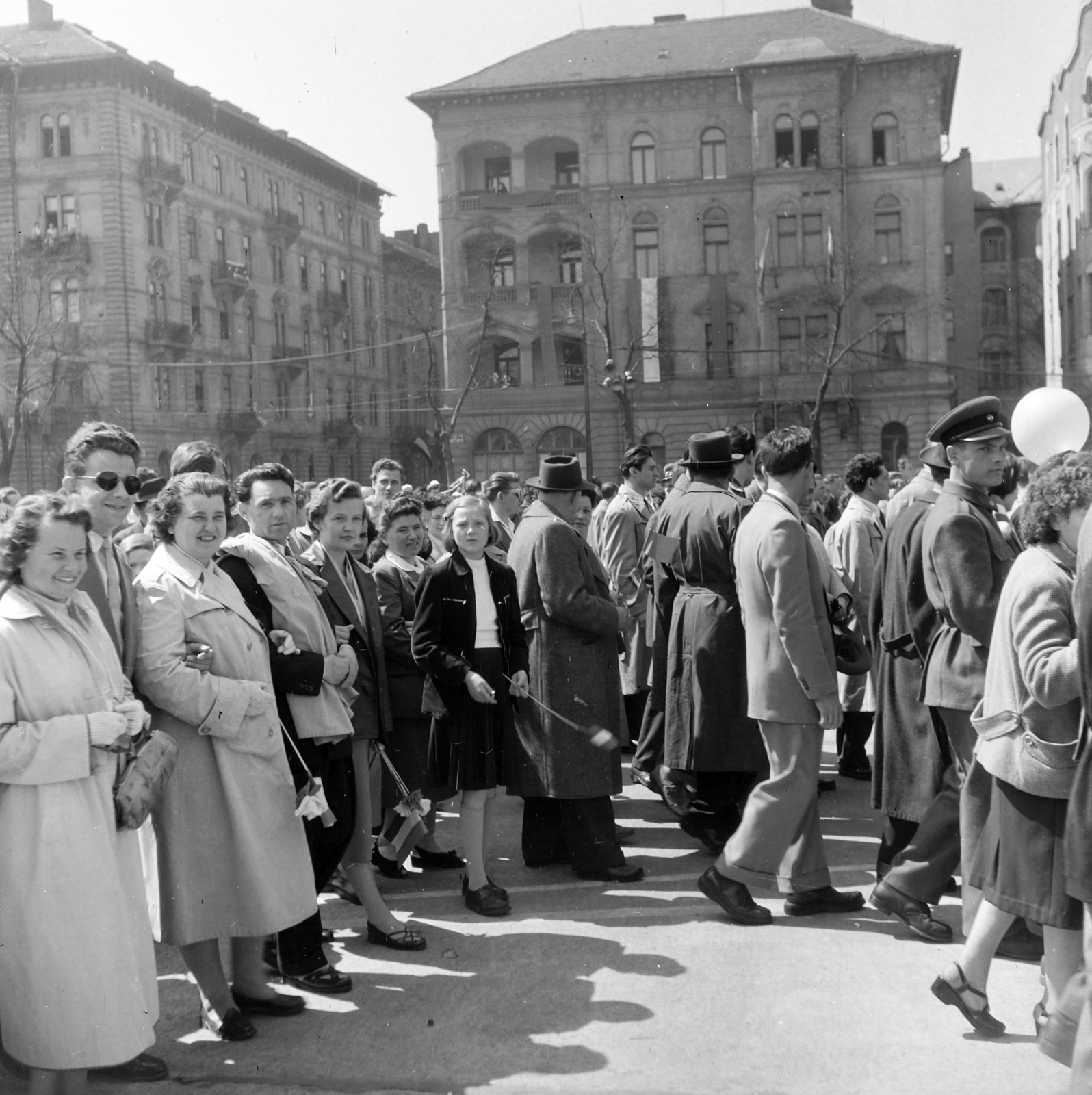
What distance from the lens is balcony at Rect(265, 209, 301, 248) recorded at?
53344 millimetres

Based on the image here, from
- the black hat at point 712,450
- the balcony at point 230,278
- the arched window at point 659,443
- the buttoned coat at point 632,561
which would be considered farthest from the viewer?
the balcony at point 230,278

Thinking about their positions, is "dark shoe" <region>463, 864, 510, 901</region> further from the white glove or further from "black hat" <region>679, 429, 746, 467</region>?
the white glove

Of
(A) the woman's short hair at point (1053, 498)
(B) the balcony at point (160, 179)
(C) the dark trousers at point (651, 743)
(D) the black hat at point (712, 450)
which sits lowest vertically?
(C) the dark trousers at point (651, 743)

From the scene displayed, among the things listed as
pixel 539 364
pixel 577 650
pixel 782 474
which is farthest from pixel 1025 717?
pixel 539 364

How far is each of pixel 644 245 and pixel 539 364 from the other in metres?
5.80

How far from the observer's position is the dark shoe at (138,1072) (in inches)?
164

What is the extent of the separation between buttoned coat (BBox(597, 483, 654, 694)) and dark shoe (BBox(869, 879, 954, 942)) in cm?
336

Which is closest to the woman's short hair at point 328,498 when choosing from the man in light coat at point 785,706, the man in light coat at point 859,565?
the man in light coat at point 785,706

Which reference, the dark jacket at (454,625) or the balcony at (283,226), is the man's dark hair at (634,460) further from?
the balcony at (283,226)

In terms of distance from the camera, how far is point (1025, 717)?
393 centimetres

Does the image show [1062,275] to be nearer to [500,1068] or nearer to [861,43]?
[861,43]

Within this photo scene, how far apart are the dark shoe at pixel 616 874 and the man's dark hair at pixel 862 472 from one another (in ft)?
11.6

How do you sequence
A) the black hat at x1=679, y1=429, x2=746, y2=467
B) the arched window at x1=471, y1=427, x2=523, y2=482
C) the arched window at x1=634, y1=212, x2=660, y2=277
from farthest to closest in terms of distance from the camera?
1. the arched window at x1=471, y1=427, x2=523, y2=482
2. the arched window at x1=634, y1=212, x2=660, y2=277
3. the black hat at x1=679, y1=429, x2=746, y2=467

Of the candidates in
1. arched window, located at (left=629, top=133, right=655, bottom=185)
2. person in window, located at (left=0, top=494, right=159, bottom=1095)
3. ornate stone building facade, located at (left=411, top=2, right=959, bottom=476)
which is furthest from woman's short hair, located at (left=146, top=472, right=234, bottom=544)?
arched window, located at (left=629, top=133, right=655, bottom=185)
